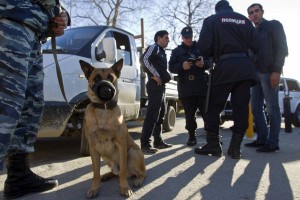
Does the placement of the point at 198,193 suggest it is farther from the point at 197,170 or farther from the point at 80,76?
the point at 80,76

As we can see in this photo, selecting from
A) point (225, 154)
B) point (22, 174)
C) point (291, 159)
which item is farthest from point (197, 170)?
point (22, 174)

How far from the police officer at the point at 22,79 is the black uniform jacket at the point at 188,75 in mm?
2874

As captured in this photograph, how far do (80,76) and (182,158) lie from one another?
185 cm

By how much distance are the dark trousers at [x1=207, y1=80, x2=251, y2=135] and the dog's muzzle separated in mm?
2026

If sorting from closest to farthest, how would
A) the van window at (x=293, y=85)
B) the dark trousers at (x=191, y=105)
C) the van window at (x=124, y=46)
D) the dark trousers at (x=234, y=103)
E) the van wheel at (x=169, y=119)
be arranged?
the dark trousers at (x=234, y=103) → the dark trousers at (x=191, y=105) → the van window at (x=124, y=46) → the van wheel at (x=169, y=119) → the van window at (x=293, y=85)

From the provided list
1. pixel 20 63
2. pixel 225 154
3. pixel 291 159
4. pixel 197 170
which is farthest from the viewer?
pixel 225 154

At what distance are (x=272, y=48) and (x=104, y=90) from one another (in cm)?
311

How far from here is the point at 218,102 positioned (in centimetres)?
469

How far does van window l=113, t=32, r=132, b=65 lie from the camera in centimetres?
616

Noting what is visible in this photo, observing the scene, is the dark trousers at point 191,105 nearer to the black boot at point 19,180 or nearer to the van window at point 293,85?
the black boot at point 19,180

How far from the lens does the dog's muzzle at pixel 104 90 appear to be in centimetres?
306

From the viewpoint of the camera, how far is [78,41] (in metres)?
5.39

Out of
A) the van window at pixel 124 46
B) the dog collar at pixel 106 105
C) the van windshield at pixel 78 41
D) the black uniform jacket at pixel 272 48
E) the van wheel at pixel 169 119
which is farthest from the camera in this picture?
the van wheel at pixel 169 119

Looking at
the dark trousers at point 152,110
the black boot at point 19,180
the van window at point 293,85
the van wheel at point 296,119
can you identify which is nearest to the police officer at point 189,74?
the dark trousers at point 152,110
